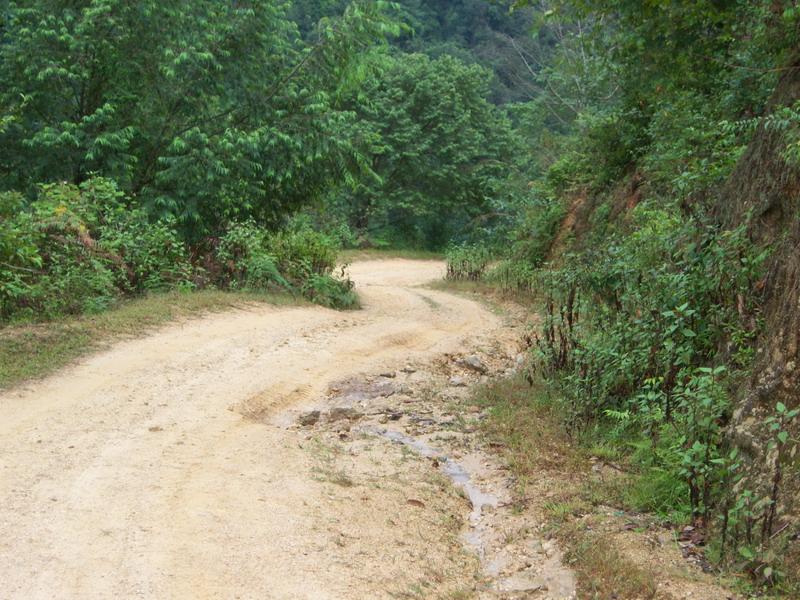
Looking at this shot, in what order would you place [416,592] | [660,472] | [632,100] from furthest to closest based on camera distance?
1. [632,100]
2. [660,472]
3. [416,592]

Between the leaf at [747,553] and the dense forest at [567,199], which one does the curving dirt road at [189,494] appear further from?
the dense forest at [567,199]

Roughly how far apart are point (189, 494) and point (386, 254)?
91.3 feet

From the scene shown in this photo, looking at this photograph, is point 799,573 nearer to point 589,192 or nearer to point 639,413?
point 639,413

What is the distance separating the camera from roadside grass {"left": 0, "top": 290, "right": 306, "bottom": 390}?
9367 millimetres

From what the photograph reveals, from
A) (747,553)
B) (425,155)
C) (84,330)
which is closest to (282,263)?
(84,330)

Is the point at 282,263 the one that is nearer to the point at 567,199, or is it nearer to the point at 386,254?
the point at 567,199

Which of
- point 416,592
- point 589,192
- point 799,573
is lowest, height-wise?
point 416,592

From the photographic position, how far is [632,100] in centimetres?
1838

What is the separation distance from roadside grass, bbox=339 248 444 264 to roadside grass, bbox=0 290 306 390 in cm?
1630

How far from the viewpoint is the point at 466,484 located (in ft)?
23.1

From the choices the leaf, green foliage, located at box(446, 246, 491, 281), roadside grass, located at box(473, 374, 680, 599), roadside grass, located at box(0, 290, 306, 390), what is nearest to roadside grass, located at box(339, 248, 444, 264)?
green foliage, located at box(446, 246, 491, 281)

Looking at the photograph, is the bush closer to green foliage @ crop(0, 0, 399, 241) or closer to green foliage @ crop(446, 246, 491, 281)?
green foliage @ crop(0, 0, 399, 241)

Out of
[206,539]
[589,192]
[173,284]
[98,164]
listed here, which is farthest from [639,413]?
[589,192]

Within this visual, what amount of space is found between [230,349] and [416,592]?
6.38 meters
